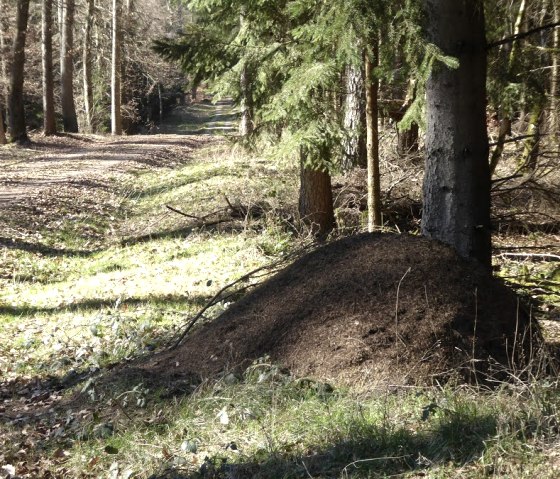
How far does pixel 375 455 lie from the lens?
3934 mm

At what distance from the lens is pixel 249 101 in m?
10.3

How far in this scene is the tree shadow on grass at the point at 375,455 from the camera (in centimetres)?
379

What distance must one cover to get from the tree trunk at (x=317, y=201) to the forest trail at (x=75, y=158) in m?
2.03

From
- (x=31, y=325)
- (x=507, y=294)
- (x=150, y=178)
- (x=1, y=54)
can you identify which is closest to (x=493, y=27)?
(x=507, y=294)

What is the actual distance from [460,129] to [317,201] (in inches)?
209

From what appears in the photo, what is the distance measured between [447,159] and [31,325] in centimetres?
547

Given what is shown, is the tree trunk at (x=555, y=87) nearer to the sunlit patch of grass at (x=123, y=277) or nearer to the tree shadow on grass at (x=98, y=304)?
the sunlit patch of grass at (x=123, y=277)

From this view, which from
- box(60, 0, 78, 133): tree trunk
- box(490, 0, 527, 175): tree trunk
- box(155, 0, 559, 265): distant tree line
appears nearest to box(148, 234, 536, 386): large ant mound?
box(155, 0, 559, 265): distant tree line

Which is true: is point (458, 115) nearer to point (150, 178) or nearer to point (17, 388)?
point (17, 388)

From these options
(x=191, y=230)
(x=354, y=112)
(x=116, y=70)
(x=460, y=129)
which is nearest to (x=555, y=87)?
(x=354, y=112)

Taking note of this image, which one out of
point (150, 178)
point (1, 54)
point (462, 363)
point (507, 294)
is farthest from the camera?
point (1, 54)

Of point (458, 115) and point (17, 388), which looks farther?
point (17, 388)

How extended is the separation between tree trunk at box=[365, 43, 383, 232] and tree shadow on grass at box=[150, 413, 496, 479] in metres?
4.98

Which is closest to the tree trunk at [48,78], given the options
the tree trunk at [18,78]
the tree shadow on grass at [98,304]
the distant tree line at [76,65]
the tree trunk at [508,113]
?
the distant tree line at [76,65]
